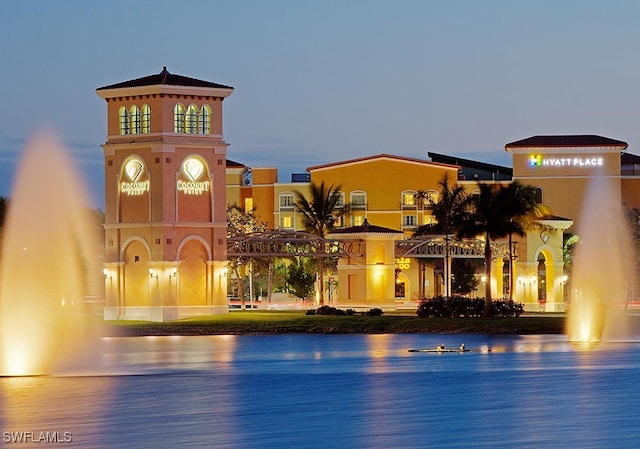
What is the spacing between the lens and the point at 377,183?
127438 millimetres

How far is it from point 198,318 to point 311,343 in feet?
40.6

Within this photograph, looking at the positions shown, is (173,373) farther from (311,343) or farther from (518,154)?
(518,154)

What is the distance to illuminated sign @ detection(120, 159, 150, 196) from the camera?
85562mm

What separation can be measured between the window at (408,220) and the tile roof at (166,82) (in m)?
43.9

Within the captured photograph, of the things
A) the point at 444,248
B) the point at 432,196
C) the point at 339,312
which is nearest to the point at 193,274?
the point at 339,312

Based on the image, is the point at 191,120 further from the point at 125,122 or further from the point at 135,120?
the point at 125,122

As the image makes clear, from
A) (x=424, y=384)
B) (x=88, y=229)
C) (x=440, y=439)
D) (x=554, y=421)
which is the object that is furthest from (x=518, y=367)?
(x=88, y=229)

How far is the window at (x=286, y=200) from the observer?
13150cm

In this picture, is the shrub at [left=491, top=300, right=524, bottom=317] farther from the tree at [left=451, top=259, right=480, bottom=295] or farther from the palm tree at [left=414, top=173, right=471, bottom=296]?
the tree at [left=451, top=259, right=480, bottom=295]

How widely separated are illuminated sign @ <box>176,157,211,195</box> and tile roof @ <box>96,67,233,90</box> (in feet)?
13.9

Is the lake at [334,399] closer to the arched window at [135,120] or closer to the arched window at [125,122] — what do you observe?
the arched window at [135,120]

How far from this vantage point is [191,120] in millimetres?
85625

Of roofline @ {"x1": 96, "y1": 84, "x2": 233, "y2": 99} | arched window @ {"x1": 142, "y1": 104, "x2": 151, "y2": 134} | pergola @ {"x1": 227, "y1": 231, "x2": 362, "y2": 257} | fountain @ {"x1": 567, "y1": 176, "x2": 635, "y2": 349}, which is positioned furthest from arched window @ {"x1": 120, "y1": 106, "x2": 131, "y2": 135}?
fountain @ {"x1": 567, "y1": 176, "x2": 635, "y2": 349}

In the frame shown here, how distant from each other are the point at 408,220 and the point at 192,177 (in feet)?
145
